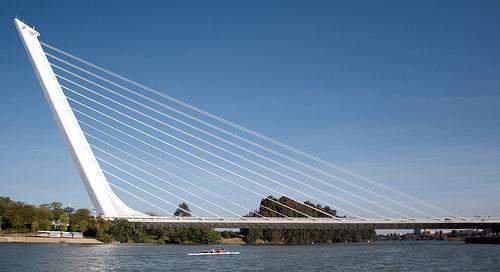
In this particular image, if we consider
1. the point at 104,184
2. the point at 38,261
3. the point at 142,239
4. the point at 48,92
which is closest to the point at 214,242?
the point at 142,239

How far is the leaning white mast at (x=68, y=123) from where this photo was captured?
51062 mm

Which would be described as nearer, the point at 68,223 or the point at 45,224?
the point at 45,224

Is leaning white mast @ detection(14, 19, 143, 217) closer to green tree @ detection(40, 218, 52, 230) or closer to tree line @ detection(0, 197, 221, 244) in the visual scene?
tree line @ detection(0, 197, 221, 244)

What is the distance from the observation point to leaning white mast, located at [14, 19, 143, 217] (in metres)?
51.1

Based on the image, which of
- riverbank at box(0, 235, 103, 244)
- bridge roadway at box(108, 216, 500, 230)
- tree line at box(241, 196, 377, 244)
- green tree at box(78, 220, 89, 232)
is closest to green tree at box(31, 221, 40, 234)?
riverbank at box(0, 235, 103, 244)

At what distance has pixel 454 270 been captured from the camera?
3547 cm

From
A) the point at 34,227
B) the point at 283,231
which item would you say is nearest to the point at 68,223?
the point at 34,227

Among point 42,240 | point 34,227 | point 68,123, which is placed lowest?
point 42,240

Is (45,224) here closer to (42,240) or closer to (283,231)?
(42,240)

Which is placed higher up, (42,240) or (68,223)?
(68,223)

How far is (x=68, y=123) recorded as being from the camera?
52656mm

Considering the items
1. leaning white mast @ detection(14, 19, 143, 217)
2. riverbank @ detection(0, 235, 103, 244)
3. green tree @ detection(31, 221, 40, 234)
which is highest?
leaning white mast @ detection(14, 19, 143, 217)

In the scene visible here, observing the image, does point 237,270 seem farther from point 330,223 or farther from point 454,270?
point 330,223

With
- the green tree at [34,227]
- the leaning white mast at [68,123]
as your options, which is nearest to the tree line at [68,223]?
the green tree at [34,227]
